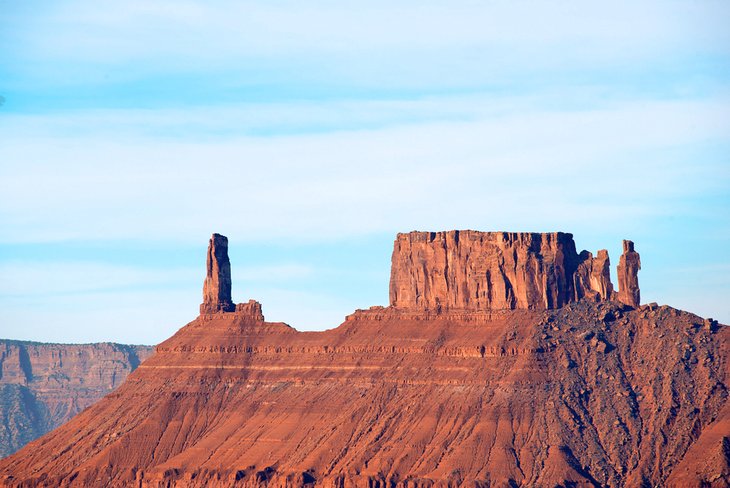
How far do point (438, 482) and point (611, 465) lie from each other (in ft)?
57.2

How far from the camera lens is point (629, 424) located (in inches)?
7815

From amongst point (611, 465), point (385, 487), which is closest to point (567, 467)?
point (611, 465)

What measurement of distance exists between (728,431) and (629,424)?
1282cm

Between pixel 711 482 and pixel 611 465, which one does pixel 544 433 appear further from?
pixel 711 482

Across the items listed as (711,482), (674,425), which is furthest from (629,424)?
(711,482)

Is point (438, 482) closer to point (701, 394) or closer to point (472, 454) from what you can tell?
point (472, 454)

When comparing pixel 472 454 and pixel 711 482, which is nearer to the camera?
pixel 711 482

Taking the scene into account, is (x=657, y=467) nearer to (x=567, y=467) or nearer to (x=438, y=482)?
(x=567, y=467)

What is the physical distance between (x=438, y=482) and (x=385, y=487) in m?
7.27

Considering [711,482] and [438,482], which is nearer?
[711,482]

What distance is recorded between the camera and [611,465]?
194125 millimetres

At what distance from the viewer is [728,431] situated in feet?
619

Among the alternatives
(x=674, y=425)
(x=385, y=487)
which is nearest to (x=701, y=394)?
(x=674, y=425)

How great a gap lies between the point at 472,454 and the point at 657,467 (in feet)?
63.4
